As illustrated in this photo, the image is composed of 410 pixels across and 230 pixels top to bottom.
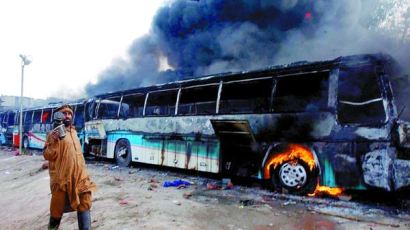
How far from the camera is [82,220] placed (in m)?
3.74

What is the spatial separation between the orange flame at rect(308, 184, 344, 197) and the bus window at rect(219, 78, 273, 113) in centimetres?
185

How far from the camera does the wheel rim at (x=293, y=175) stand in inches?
243

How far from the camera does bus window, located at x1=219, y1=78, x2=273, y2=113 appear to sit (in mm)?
7023

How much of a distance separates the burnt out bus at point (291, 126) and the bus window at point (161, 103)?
29mm

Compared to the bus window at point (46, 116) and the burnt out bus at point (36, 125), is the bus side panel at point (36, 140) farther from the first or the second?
the bus window at point (46, 116)

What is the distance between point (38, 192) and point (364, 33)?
1242 centimetres

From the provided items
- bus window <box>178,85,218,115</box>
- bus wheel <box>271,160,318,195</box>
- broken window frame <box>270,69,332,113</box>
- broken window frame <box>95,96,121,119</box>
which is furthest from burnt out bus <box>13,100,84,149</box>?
bus wheel <box>271,160,318,195</box>

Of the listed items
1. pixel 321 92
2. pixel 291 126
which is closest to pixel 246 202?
pixel 291 126

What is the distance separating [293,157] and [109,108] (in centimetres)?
751

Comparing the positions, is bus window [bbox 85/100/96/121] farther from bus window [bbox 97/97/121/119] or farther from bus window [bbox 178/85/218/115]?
bus window [bbox 178/85/218/115]

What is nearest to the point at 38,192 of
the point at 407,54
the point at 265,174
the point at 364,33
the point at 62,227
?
the point at 62,227

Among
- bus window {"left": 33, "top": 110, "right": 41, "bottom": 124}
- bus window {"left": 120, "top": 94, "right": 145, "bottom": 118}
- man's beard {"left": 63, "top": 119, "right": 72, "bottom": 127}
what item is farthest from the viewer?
bus window {"left": 33, "top": 110, "right": 41, "bottom": 124}

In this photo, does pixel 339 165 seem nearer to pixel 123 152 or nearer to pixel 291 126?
pixel 291 126

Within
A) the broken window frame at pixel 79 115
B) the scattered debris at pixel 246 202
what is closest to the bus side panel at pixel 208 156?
the scattered debris at pixel 246 202
